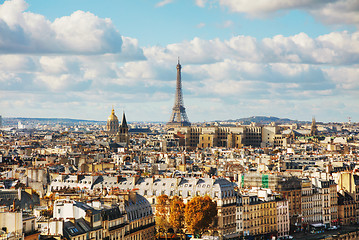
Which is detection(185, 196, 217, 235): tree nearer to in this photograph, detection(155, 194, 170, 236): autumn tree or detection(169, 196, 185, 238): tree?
detection(169, 196, 185, 238): tree

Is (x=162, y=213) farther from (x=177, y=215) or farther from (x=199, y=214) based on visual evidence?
(x=199, y=214)

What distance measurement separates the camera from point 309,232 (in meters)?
75.7

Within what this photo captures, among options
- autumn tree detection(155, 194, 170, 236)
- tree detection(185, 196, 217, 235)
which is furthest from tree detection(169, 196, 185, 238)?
tree detection(185, 196, 217, 235)

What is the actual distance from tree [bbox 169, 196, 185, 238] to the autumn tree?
0.57m

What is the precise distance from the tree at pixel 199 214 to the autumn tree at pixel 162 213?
1743 millimetres

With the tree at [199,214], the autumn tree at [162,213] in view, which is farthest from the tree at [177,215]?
the tree at [199,214]

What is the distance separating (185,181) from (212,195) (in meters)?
3.77

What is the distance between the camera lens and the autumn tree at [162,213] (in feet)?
204

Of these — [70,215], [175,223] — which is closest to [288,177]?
[175,223]

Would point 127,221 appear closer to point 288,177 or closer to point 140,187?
point 140,187

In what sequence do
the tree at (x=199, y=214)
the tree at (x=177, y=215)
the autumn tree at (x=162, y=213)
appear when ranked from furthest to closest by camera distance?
the tree at (x=177, y=215) → the autumn tree at (x=162, y=213) → the tree at (x=199, y=214)

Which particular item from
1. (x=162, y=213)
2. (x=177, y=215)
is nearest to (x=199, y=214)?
(x=177, y=215)

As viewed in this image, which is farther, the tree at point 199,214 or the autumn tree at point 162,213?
the autumn tree at point 162,213

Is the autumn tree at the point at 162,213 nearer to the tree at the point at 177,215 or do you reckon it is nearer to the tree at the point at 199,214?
the tree at the point at 177,215
